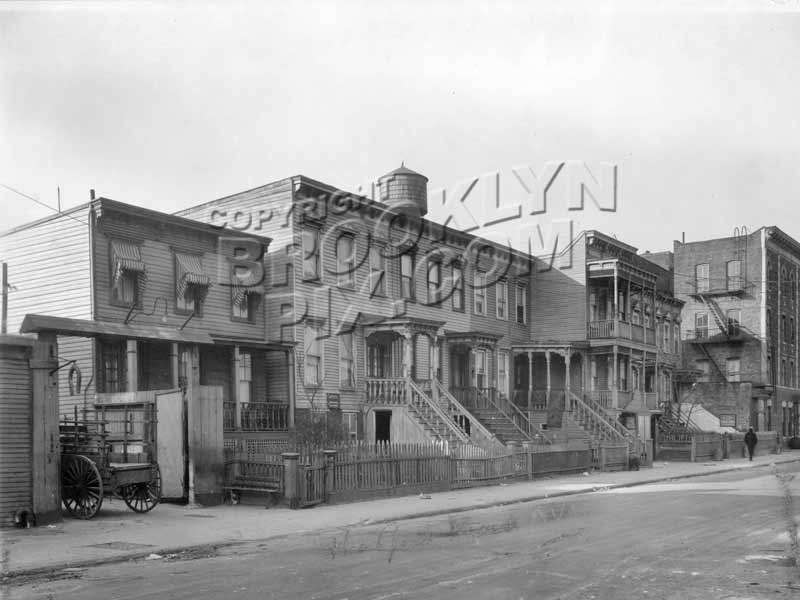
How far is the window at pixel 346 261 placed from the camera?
30.0 m

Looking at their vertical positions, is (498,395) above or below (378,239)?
below

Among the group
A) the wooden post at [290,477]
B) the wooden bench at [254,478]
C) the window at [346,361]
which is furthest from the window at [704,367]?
the wooden post at [290,477]

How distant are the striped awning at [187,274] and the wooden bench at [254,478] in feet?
27.5

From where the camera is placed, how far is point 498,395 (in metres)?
35.3

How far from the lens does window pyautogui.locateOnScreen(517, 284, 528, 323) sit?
40844 millimetres

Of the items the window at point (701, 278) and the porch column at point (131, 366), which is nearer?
the porch column at point (131, 366)

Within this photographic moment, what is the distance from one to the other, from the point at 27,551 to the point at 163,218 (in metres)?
14.2

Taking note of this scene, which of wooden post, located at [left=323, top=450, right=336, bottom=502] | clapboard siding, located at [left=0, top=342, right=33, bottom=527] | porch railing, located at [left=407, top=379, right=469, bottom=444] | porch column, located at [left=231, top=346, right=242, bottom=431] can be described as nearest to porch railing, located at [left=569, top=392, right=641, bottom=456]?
porch railing, located at [left=407, top=379, right=469, bottom=444]

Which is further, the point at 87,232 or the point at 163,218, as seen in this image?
the point at 163,218

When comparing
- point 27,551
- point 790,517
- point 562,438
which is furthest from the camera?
point 562,438

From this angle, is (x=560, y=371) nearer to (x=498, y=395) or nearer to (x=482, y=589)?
(x=498, y=395)

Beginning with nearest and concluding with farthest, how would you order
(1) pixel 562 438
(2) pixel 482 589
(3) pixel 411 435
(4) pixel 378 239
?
1. (2) pixel 482 589
2. (3) pixel 411 435
3. (4) pixel 378 239
4. (1) pixel 562 438

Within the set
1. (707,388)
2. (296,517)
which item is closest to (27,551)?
(296,517)

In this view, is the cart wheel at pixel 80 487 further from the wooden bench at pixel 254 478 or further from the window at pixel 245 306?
the window at pixel 245 306
